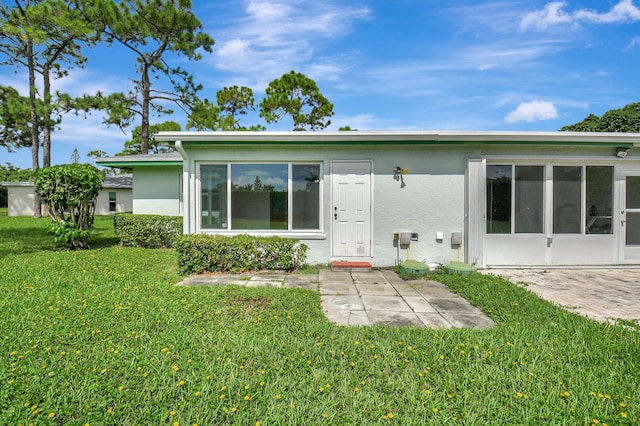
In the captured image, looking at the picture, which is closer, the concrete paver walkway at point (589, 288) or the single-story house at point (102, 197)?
the concrete paver walkway at point (589, 288)

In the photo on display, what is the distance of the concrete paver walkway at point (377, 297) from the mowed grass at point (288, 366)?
0.97ft

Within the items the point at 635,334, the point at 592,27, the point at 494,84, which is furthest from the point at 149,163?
the point at 592,27

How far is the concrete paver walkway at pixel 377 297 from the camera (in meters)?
3.83

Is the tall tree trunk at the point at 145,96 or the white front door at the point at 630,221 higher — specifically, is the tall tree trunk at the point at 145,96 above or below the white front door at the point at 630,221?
above

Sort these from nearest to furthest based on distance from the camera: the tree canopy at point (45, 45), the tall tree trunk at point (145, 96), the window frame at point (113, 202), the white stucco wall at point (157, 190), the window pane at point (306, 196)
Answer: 1. the window pane at point (306, 196)
2. the white stucco wall at point (157, 190)
3. the tree canopy at point (45, 45)
4. the tall tree trunk at point (145, 96)
5. the window frame at point (113, 202)

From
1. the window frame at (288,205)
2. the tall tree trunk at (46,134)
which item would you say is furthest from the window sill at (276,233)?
the tall tree trunk at (46,134)

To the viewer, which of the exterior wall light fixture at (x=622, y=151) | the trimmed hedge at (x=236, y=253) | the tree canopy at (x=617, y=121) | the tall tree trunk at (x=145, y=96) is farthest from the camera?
the tree canopy at (x=617, y=121)

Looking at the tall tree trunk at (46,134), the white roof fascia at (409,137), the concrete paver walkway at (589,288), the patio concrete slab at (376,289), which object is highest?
the tall tree trunk at (46,134)

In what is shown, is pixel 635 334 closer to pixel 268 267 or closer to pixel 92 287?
pixel 268 267

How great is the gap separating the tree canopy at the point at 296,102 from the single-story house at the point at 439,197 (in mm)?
13951

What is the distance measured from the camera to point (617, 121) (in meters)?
27.2

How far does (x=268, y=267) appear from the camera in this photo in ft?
20.7

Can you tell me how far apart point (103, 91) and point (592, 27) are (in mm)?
19002

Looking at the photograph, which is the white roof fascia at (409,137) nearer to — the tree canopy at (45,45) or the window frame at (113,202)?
the tree canopy at (45,45)
